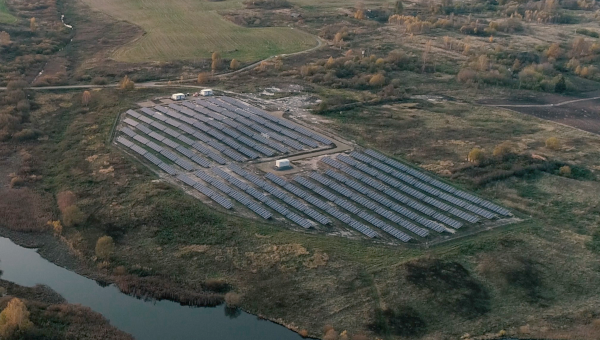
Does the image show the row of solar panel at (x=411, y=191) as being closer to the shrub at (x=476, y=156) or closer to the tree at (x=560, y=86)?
the shrub at (x=476, y=156)

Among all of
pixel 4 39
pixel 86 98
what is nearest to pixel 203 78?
pixel 86 98

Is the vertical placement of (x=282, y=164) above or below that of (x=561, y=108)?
below

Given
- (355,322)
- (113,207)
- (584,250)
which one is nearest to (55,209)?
(113,207)

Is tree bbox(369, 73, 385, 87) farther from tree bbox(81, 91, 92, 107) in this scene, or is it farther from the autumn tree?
tree bbox(81, 91, 92, 107)

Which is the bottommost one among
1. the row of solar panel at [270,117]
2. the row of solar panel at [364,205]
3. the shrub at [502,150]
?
the row of solar panel at [364,205]

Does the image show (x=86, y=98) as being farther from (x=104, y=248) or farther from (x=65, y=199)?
(x=104, y=248)

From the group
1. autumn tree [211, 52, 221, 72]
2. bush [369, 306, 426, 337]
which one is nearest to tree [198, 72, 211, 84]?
autumn tree [211, 52, 221, 72]

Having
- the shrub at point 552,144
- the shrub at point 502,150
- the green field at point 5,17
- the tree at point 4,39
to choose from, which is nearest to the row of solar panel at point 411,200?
the shrub at point 502,150
